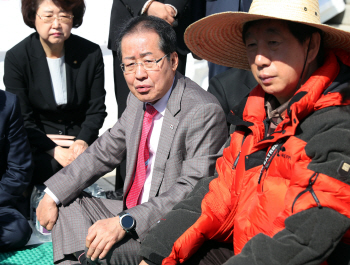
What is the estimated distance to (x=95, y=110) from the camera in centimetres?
357

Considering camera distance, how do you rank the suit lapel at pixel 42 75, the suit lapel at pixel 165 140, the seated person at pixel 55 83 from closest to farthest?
1. the suit lapel at pixel 165 140
2. the seated person at pixel 55 83
3. the suit lapel at pixel 42 75

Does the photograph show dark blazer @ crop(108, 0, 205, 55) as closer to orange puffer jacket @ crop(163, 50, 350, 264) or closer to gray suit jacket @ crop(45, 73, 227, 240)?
gray suit jacket @ crop(45, 73, 227, 240)

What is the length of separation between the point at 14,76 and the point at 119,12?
0.96 meters

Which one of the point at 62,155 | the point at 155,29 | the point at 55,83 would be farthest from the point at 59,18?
the point at 155,29

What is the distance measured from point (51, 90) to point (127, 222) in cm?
172

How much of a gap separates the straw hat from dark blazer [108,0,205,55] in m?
1.30

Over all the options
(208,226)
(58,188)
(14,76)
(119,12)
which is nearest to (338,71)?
(208,226)

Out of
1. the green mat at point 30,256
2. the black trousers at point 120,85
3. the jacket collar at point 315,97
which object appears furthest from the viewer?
the black trousers at point 120,85

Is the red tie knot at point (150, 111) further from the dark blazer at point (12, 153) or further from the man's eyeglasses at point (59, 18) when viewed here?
the man's eyeglasses at point (59, 18)

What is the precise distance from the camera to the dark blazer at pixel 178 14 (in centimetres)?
333

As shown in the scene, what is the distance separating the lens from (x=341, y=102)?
1.49 metres

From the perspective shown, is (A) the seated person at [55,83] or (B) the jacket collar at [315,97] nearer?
(B) the jacket collar at [315,97]

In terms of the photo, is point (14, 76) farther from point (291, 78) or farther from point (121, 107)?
point (291, 78)

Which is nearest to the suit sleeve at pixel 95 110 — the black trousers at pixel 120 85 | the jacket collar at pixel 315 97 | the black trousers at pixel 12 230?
the black trousers at pixel 120 85
